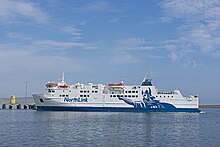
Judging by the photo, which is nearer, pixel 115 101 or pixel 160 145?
pixel 160 145

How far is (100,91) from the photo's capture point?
62125 mm

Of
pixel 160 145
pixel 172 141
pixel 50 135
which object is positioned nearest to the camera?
pixel 160 145

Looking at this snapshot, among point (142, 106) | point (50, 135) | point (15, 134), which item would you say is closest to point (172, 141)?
point (50, 135)

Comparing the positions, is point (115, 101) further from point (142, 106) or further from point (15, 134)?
point (15, 134)

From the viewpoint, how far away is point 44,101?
2454 inches

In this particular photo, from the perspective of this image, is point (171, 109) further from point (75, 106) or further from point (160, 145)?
point (160, 145)

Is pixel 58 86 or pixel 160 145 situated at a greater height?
pixel 58 86

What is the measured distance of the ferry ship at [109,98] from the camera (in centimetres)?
6150

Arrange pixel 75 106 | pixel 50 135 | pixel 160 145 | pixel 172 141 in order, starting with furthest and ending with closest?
1. pixel 75 106
2. pixel 50 135
3. pixel 172 141
4. pixel 160 145

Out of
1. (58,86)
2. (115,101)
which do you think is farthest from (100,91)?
(58,86)

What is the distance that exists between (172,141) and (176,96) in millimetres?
40157

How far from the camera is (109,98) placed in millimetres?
61906

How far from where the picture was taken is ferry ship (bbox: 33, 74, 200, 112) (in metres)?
61.5

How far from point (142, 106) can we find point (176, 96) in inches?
284
